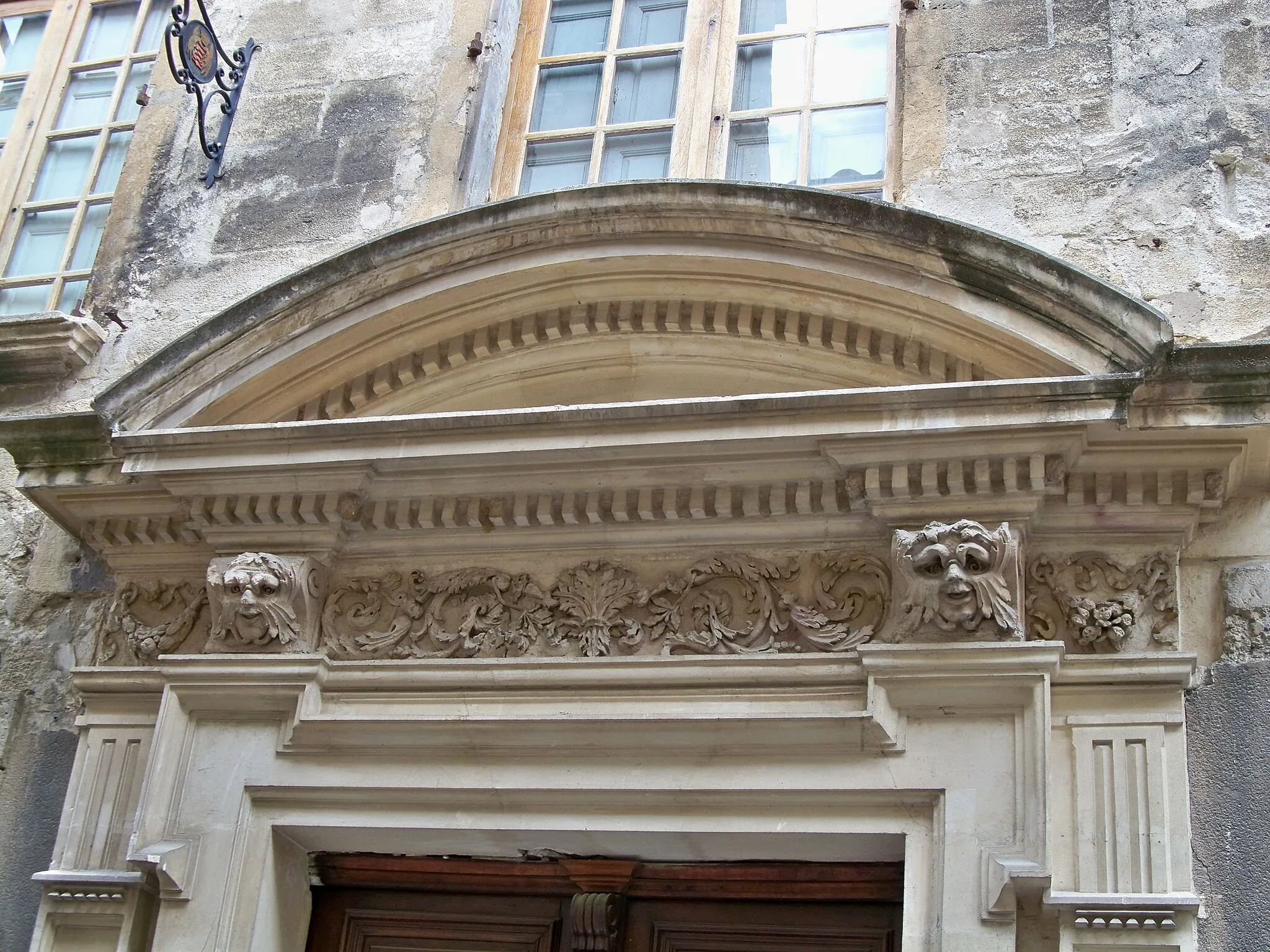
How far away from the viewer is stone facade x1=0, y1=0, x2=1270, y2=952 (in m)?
3.68

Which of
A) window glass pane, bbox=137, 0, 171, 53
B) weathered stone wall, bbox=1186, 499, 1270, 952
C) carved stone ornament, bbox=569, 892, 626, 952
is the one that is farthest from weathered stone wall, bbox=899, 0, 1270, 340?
window glass pane, bbox=137, 0, 171, 53

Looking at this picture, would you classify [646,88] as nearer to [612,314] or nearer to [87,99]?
[612,314]

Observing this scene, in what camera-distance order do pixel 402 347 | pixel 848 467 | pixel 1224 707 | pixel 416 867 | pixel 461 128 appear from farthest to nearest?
1. pixel 461 128
2. pixel 402 347
3. pixel 416 867
4. pixel 848 467
5. pixel 1224 707

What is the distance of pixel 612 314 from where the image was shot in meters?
4.38

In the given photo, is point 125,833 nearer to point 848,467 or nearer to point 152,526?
point 152,526

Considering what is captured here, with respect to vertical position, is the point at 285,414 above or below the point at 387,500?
above

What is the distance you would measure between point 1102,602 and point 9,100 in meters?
4.84

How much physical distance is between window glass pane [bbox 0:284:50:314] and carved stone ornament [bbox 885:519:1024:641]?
356 cm

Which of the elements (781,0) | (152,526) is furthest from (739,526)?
(781,0)

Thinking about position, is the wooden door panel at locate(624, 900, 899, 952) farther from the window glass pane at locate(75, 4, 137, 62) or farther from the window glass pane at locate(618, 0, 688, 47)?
the window glass pane at locate(75, 4, 137, 62)

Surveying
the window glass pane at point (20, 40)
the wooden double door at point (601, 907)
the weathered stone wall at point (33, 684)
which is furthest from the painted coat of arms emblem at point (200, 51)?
the wooden double door at point (601, 907)

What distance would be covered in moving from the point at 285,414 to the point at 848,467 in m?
1.73

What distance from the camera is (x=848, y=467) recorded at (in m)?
3.78

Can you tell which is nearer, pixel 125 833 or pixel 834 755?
pixel 834 755
